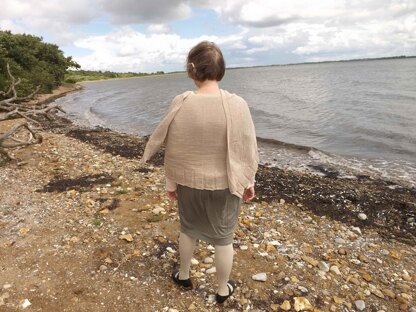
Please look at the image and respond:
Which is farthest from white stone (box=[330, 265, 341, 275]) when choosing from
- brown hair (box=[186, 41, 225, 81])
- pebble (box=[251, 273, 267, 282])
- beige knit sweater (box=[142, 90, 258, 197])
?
brown hair (box=[186, 41, 225, 81])

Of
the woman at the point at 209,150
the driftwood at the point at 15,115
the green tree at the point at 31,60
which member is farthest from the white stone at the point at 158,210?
the green tree at the point at 31,60

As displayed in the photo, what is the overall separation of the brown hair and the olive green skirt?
1.27m

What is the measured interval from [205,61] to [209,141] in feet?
2.69

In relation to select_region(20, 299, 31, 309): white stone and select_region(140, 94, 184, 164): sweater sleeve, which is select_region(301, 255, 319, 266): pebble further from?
select_region(20, 299, 31, 309): white stone

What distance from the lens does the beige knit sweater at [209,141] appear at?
3.46 m

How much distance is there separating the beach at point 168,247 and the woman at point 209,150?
5.37ft

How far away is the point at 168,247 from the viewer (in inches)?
244

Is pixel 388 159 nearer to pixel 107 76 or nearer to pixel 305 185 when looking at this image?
pixel 305 185

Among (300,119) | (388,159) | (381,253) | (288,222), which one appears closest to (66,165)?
(288,222)

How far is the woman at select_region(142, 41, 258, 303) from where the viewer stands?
3.46m

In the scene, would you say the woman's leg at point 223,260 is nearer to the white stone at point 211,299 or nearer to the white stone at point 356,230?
the white stone at point 211,299

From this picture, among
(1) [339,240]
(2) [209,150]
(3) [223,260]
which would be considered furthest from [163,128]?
(1) [339,240]

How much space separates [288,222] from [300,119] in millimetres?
22146

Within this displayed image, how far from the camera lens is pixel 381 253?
689 cm
